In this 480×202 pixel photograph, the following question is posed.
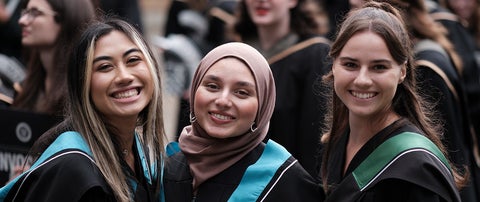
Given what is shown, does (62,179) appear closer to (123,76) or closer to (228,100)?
(123,76)

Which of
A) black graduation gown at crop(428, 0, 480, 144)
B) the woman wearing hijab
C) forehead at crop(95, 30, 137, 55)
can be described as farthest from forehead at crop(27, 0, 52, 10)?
black graduation gown at crop(428, 0, 480, 144)

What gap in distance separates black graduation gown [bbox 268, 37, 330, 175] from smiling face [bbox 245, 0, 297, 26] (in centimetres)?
24

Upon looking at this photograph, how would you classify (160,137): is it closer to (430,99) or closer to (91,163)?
(91,163)

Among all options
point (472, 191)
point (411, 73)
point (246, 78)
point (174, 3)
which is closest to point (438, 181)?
point (411, 73)

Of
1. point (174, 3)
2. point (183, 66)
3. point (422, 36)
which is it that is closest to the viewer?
point (422, 36)

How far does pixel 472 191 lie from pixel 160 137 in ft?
7.09

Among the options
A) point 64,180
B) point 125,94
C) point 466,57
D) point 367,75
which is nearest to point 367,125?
point 367,75

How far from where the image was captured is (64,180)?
4266 mm

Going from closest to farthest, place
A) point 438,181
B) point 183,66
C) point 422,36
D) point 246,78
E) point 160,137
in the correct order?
point 438,181 < point 246,78 < point 160,137 < point 422,36 < point 183,66

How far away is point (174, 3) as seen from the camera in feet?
31.0

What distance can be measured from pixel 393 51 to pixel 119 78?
1133 millimetres

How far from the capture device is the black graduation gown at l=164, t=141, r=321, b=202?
456 centimetres

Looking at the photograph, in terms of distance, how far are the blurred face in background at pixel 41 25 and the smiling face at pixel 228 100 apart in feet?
5.61

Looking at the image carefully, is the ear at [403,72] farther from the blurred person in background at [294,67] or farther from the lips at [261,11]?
the lips at [261,11]
